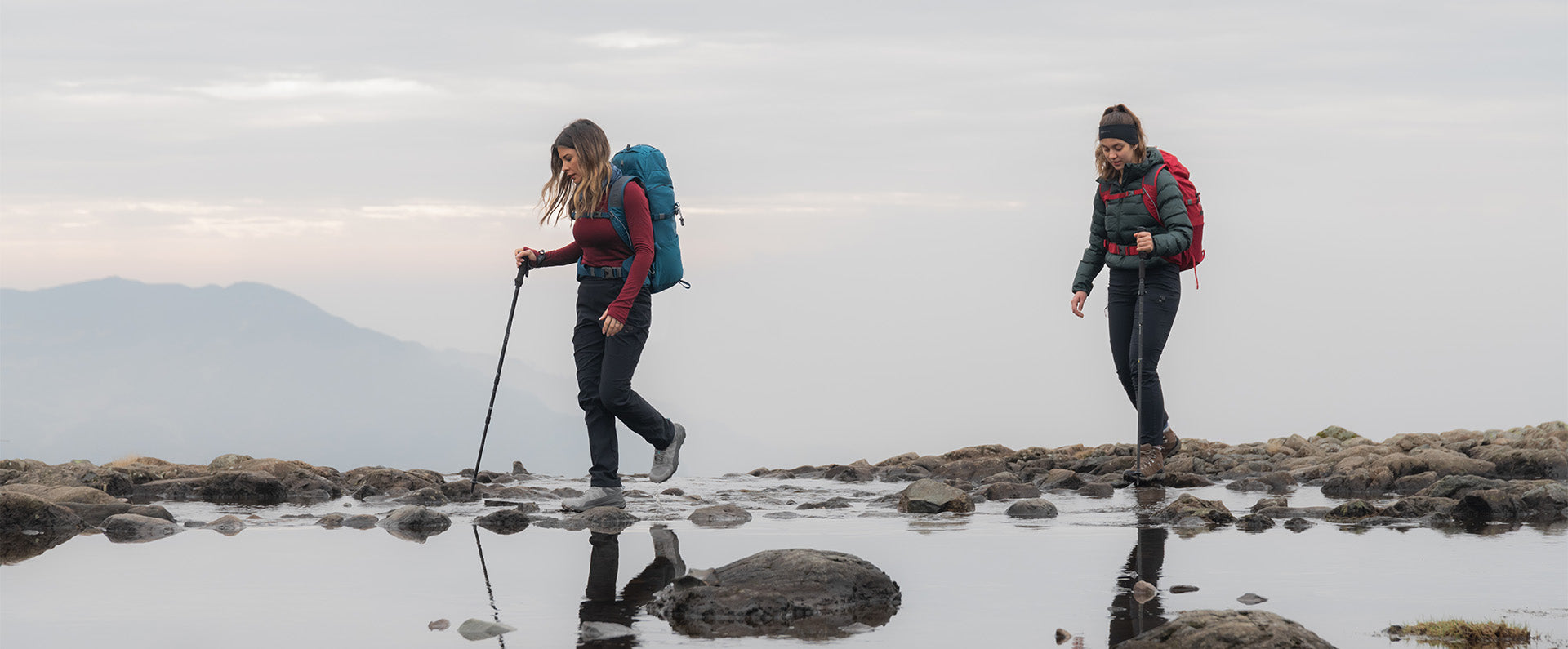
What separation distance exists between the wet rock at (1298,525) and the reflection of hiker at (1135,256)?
9.18 feet

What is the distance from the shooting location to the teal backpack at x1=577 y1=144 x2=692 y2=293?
9625 millimetres

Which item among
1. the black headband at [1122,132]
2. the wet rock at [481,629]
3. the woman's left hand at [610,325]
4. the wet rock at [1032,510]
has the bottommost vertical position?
the wet rock at [481,629]

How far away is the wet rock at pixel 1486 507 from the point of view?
30.5 ft

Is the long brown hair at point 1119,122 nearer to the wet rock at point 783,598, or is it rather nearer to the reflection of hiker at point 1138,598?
the reflection of hiker at point 1138,598

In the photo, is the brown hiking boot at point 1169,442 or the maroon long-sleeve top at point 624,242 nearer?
the maroon long-sleeve top at point 624,242

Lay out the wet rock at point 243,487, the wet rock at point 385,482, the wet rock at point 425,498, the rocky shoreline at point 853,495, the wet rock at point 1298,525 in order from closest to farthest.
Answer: the rocky shoreline at point 853,495 → the wet rock at point 1298,525 → the wet rock at point 425,498 → the wet rock at point 243,487 → the wet rock at point 385,482

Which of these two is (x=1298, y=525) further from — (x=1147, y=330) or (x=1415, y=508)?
(x=1147, y=330)


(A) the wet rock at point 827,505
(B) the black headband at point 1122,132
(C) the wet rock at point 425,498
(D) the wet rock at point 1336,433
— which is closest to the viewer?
(A) the wet rock at point 827,505

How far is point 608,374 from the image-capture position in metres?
9.86

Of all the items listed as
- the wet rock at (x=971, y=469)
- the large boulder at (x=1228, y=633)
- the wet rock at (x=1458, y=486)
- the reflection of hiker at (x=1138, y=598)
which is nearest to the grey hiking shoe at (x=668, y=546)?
the reflection of hiker at (x=1138, y=598)

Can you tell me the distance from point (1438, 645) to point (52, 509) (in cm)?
833

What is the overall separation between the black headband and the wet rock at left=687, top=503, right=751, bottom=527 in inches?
161

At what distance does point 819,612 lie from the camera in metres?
5.91

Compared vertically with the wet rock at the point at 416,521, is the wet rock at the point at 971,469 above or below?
above
